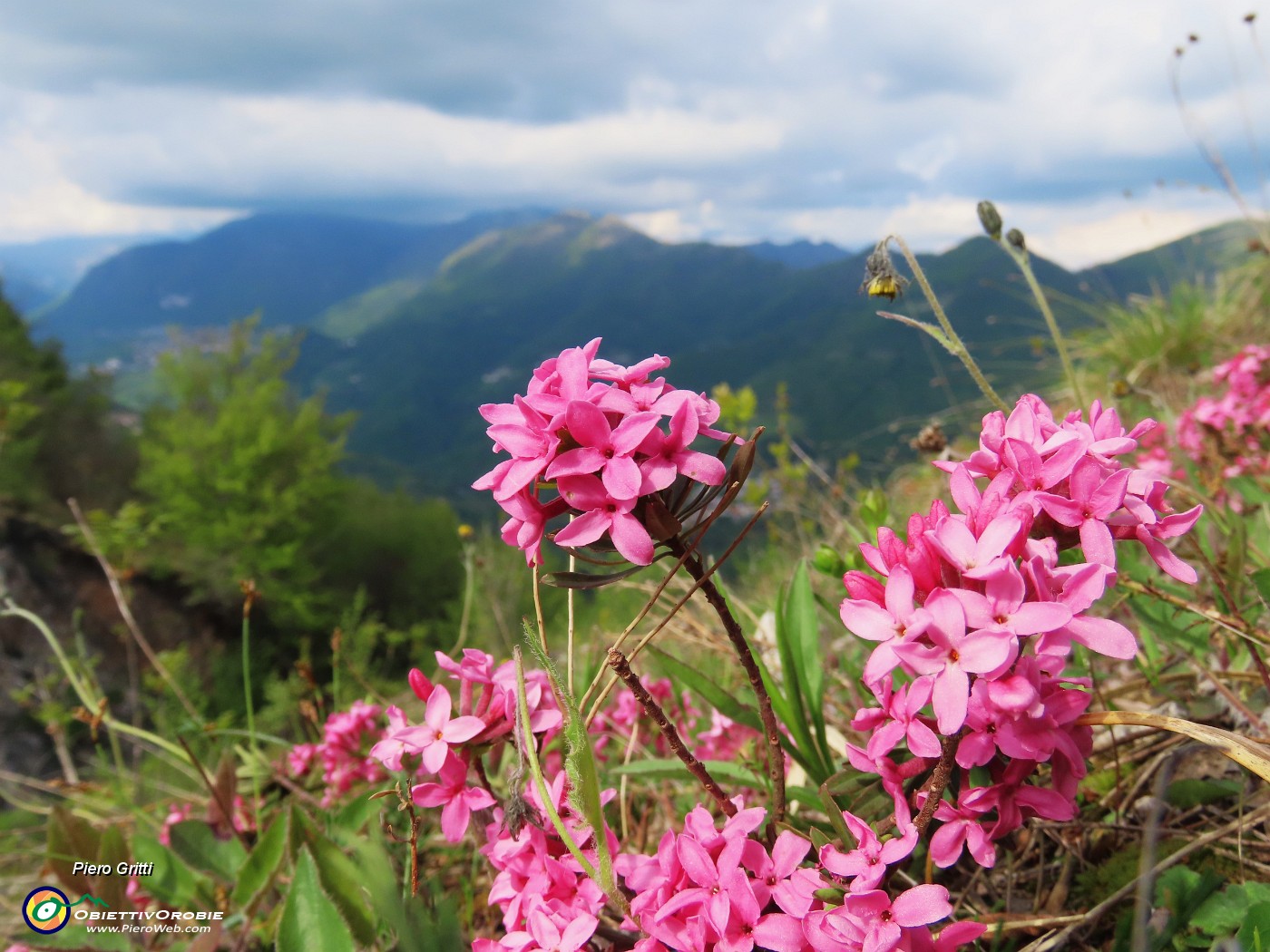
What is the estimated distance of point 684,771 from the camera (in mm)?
1754

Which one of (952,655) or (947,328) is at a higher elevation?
(947,328)

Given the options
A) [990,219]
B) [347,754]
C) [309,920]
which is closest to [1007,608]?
[309,920]

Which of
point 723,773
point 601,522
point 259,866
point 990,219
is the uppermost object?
point 990,219

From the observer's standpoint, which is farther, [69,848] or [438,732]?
[69,848]

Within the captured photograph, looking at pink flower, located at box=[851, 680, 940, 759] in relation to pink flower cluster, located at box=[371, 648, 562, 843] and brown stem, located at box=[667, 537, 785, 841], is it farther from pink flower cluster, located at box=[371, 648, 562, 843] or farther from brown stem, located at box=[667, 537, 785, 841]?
pink flower cluster, located at box=[371, 648, 562, 843]

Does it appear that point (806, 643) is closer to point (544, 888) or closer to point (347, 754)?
point (544, 888)

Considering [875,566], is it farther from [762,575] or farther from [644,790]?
[762,575]

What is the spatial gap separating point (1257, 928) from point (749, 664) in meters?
0.80

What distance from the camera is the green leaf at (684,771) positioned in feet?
5.56

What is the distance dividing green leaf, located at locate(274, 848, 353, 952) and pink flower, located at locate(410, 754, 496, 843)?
1.21ft

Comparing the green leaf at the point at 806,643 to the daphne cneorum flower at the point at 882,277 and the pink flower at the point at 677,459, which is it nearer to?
the daphne cneorum flower at the point at 882,277

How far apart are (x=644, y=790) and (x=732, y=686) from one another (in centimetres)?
95

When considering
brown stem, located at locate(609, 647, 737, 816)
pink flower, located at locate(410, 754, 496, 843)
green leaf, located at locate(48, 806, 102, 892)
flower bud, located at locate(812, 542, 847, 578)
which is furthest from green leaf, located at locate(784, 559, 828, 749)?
green leaf, located at locate(48, 806, 102, 892)

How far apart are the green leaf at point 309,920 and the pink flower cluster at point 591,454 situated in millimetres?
875
